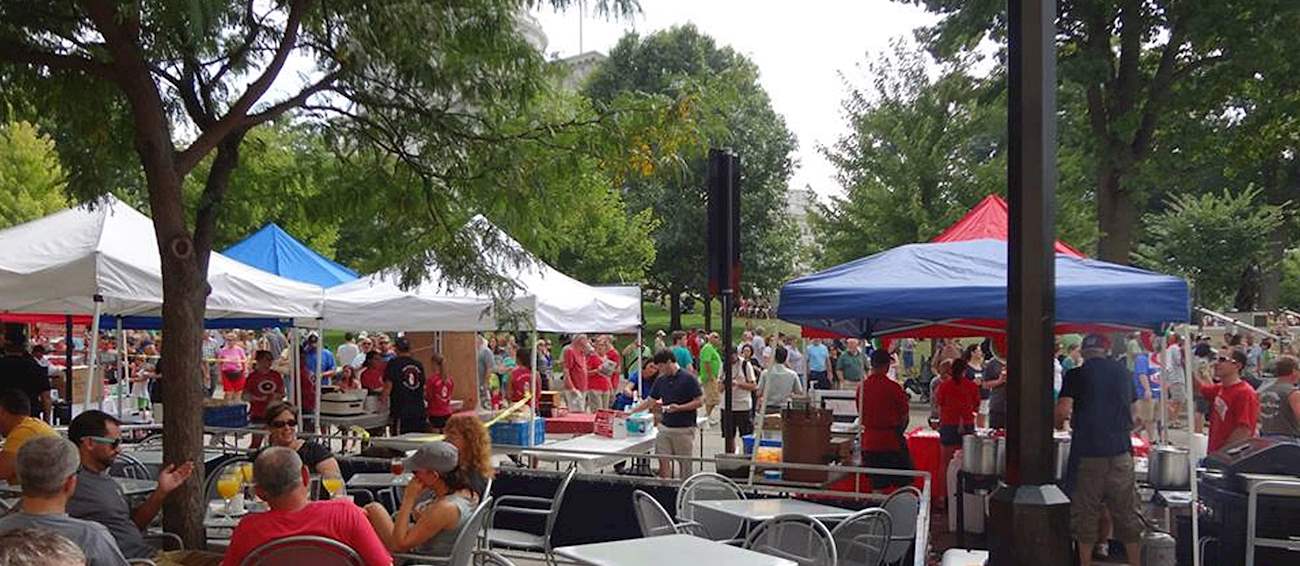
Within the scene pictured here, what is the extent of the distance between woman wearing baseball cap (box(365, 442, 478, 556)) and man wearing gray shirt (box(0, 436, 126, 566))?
146cm

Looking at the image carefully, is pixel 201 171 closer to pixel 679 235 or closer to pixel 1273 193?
pixel 679 235

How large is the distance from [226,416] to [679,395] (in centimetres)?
623

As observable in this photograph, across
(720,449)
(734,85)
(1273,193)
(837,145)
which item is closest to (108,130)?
(734,85)

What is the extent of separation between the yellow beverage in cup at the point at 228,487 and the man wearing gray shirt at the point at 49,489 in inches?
102

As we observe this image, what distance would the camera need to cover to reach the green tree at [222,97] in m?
6.19

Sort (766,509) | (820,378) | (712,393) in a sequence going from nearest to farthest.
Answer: (766,509) < (712,393) < (820,378)

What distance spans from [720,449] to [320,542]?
12548 millimetres

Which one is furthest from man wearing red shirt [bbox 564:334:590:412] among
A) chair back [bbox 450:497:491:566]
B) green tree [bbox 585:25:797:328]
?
green tree [bbox 585:25:797:328]

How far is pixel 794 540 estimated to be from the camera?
6.16 metres

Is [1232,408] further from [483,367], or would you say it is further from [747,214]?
[747,214]

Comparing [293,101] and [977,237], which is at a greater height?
[293,101]

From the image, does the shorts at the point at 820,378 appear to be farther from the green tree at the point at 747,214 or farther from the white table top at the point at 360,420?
the green tree at the point at 747,214

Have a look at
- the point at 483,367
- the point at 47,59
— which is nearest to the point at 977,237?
the point at 47,59

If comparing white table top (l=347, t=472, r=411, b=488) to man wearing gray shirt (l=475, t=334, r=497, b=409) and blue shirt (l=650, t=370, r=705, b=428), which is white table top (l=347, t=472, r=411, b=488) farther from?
man wearing gray shirt (l=475, t=334, r=497, b=409)
